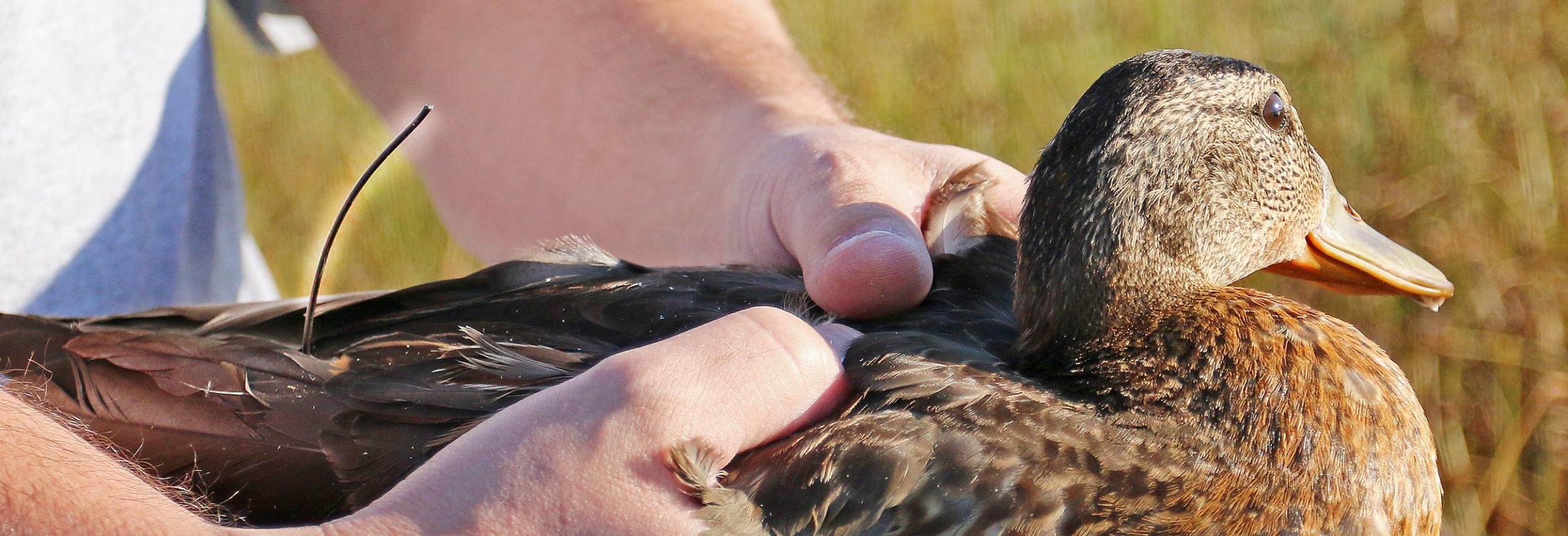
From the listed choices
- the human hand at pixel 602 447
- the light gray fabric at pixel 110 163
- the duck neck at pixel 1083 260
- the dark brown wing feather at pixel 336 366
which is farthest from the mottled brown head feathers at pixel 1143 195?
the light gray fabric at pixel 110 163

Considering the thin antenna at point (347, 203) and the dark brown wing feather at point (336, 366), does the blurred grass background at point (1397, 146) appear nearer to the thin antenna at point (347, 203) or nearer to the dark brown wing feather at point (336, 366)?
the dark brown wing feather at point (336, 366)

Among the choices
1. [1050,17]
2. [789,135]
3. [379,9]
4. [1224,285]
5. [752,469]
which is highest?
[1050,17]

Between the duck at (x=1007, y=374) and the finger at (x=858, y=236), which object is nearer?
the duck at (x=1007, y=374)

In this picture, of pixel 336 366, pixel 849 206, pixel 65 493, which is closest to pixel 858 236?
pixel 849 206

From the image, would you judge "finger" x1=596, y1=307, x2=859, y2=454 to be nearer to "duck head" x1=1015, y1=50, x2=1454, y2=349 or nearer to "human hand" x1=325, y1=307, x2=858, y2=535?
"human hand" x1=325, y1=307, x2=858, y2=535

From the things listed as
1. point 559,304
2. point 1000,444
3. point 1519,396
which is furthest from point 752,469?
point 1519,396

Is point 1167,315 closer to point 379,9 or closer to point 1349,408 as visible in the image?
point 1349,408

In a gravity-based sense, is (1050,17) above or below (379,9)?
above
